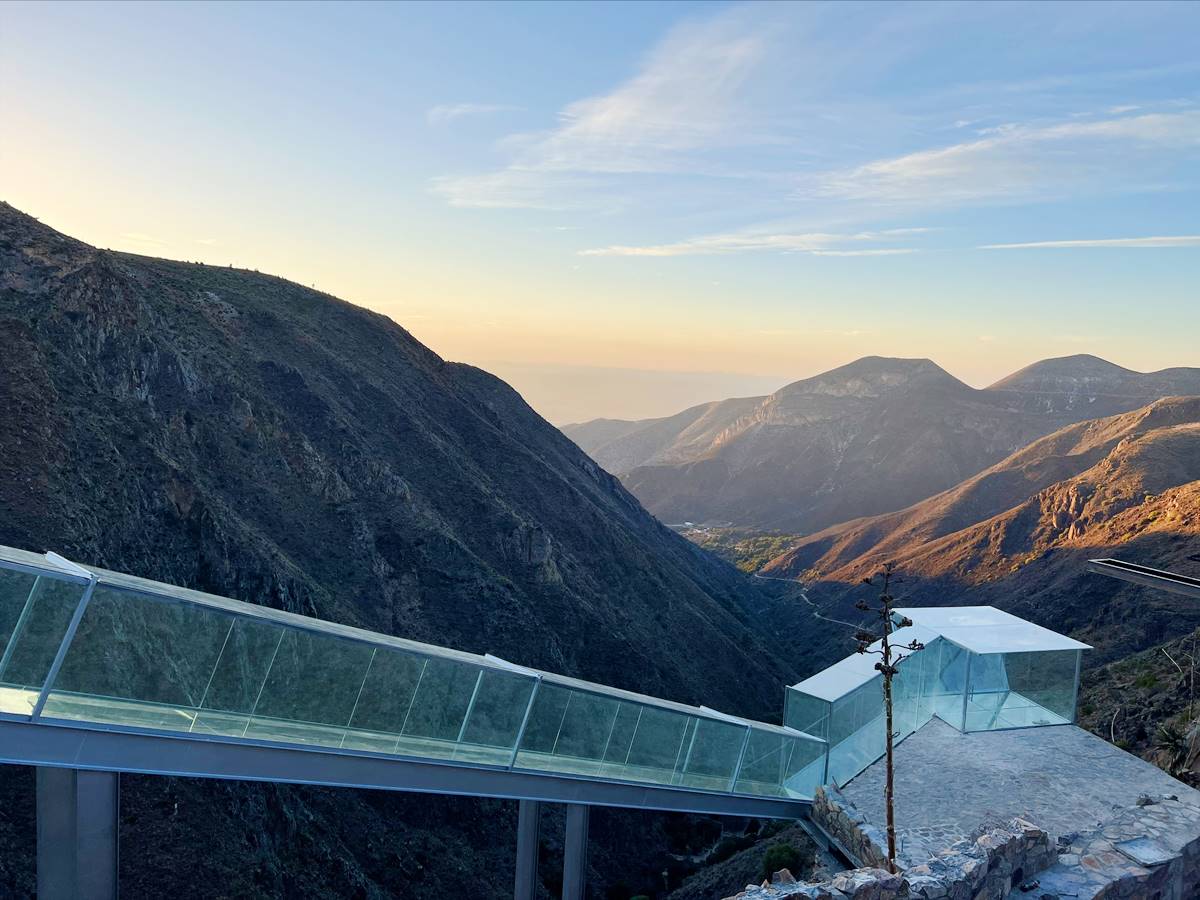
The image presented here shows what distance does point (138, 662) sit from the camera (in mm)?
8789

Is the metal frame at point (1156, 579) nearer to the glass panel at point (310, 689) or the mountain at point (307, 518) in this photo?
the mountain at point (307, 518)

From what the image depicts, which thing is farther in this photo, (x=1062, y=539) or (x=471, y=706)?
(x=1062, y=539)

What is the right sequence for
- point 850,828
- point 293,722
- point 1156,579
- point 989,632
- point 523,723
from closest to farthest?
point 293,722
point 523,723
point 850,828
point 989,632
point 1156,579

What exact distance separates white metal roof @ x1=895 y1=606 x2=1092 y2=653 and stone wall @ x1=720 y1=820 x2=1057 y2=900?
9713 millimetres

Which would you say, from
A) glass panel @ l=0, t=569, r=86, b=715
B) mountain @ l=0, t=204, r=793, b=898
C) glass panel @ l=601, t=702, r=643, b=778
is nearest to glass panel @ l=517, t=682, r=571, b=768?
glass panel @ l=601, t=702, r=643, b=778

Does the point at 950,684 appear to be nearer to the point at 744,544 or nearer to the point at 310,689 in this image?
the point at 310,689

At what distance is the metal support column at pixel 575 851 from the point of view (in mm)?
14297

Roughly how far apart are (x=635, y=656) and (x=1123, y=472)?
53.4 m

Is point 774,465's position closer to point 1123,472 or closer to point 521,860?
point 1123,472

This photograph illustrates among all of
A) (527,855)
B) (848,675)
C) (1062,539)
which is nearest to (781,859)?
(848,675)

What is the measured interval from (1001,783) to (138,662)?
52.1 ft

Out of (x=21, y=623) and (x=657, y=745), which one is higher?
(x=21, y=623)

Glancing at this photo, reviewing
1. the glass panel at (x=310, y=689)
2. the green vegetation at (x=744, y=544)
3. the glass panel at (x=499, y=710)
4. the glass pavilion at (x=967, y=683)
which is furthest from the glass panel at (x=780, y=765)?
the green vegetation at (x=744, y=544)

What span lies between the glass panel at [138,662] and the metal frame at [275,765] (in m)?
0.22
